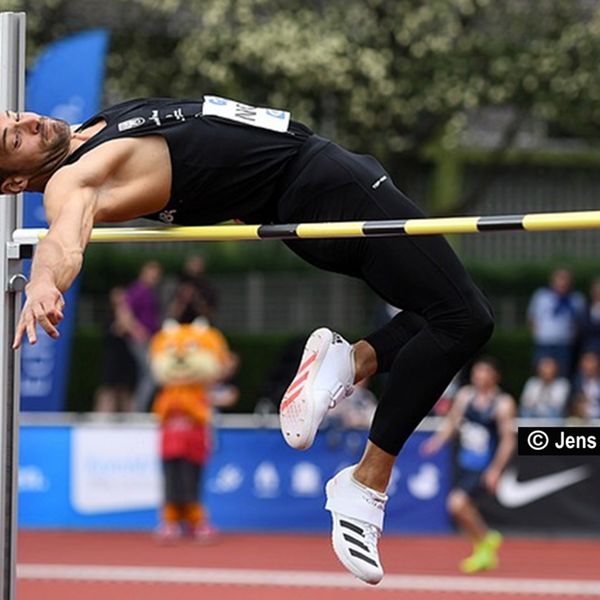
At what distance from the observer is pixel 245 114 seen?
16.5 feet

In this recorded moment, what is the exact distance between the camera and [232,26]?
17156 mm

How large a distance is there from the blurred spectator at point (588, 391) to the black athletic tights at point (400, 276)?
8.05 meters

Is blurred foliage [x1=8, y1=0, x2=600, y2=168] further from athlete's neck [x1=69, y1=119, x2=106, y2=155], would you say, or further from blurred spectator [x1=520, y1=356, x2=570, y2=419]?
athlete's neck [x1=69, y1=119, x2=106, y2=155]

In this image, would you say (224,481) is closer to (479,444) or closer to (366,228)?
(479,444)

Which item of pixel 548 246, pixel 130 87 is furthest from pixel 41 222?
pixel 548 246

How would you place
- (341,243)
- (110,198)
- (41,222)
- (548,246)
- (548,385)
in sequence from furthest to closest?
(548,246)
(548,385)
(41,222)
(341,243)
(110,198)

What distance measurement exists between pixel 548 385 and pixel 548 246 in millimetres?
7493

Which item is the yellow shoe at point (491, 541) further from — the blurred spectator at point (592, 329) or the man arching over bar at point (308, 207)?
the man arching over bar at point (308, 207)

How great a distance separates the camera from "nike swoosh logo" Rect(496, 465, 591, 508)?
12.2 metres

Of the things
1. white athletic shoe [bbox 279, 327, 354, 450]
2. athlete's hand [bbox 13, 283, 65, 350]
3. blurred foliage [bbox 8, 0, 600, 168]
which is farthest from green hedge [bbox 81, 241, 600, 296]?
athlete's hand [bbox 13, 283, 65, 350]

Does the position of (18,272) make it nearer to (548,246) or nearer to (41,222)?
(41,222)

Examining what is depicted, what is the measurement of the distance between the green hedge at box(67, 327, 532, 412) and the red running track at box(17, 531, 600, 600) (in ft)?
12.9

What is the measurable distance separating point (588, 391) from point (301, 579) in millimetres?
3561

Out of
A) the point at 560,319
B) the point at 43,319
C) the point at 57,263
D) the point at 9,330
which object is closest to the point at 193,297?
the point at 560,319
